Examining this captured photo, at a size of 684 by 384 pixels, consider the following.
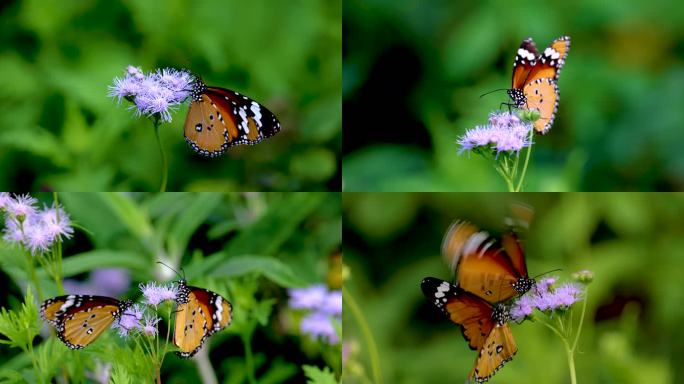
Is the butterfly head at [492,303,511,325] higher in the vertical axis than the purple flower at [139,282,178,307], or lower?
lower

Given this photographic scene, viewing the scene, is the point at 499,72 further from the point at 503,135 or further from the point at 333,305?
the point at 333,305

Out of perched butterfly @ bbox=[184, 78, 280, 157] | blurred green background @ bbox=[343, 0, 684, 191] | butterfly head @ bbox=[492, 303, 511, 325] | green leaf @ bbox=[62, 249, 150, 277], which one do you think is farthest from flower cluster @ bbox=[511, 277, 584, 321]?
green leaf @ bbox=[62, 249, 150, 277]

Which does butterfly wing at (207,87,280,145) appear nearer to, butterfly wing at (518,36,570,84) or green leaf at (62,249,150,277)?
green leaf at (62,249,150,277)

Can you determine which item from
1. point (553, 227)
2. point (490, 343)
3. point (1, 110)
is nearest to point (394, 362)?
point (490, 343)

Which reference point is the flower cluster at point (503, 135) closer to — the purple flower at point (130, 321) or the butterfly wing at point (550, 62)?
the butterfly wing at point (550, 62)

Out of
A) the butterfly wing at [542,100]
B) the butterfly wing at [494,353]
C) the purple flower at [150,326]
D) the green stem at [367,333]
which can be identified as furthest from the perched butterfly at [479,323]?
the purple flower at [150,326]

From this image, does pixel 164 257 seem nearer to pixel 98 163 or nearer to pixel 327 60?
pixel 98 163

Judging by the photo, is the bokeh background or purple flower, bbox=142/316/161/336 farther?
the bokeh background
